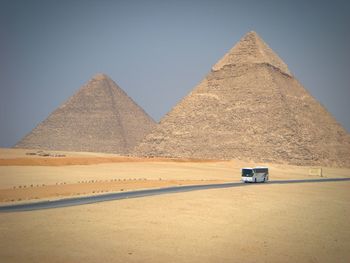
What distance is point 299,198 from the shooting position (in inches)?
850

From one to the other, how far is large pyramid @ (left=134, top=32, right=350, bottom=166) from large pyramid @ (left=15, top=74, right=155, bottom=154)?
29671 millimetres

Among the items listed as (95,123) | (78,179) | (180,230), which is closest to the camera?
(180,230)

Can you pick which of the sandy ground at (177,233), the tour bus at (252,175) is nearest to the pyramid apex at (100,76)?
the tour bus at (252,175)

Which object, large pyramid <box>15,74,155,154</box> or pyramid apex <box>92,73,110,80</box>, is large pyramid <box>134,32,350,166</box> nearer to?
large pyramid <box>15,74,155,154</box>

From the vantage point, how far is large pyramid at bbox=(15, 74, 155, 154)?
98312 mm

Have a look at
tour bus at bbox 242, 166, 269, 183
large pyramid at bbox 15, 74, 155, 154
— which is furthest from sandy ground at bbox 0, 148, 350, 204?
large pyramid at bbox 15, 74, 155, 154

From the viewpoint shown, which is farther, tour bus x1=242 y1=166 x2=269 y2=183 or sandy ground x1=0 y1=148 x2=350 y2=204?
tour bus x1=242 y1=166 x2=269 y2=183

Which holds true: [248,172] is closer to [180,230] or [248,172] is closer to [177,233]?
[180,230]

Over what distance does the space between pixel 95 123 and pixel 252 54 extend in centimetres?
4515

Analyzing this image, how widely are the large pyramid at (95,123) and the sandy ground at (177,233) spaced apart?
79.4 metres

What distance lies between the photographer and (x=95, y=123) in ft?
332

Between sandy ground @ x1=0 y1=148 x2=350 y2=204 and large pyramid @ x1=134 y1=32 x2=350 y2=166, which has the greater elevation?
large pyramid @ x1=134 y1=32 x2=350 y2=166

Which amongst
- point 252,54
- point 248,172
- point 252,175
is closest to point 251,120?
point 252,54

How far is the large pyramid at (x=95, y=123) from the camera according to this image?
323 ft
